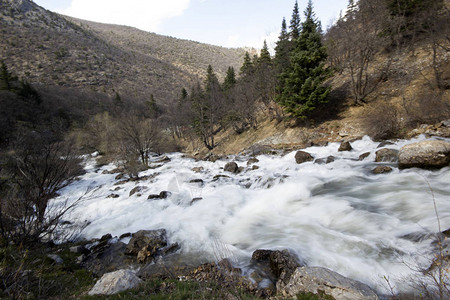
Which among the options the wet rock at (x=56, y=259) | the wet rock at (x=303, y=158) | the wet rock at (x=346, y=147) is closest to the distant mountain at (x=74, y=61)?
the wet rock at (x=303, y=158)

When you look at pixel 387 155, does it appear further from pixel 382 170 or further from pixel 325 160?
pixel 325 160

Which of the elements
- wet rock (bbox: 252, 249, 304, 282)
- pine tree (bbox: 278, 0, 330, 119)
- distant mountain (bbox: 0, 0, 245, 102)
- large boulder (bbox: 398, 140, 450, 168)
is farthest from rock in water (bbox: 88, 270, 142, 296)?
distant mountain (bbox: 0, 0, 245, 102)

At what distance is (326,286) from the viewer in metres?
2.86

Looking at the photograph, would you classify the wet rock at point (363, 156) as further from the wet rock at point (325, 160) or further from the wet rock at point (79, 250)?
the wet rock at point (79, 250)

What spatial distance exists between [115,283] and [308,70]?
61.3ft

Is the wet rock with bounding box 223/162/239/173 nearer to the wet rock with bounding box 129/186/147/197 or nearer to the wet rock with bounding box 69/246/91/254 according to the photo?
the wet rock with bounding box 129/186/147/197

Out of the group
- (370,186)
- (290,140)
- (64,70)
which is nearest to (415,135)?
(370,186)

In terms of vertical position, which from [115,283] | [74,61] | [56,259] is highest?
[74,61]

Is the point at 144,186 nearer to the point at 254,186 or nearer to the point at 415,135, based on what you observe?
the point at 254,186

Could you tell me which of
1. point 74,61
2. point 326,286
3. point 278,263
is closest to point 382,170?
point 278,263

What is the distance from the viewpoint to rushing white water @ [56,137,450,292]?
14.1ft

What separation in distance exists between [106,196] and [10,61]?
205ft

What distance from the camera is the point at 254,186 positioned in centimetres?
1000

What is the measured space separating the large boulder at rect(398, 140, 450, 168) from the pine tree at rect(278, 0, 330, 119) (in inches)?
356
